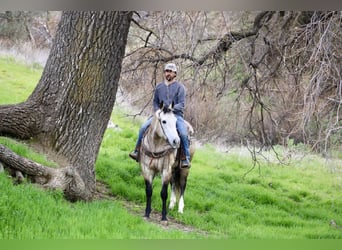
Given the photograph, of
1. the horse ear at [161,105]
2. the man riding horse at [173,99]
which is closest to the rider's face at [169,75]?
the man riding horse at [173,99]

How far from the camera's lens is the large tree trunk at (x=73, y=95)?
4875 millimetres

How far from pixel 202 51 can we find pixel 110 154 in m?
1.93

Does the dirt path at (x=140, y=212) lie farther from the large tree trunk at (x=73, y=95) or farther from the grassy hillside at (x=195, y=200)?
the large tree trunk at (x=73, y=95)

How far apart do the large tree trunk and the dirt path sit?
0.44 metres

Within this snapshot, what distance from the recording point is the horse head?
14.1ft

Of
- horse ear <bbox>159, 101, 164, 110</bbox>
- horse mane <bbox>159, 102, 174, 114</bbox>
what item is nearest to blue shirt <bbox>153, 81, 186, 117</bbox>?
horse ear <bbox>159, 101, 164, 110</bbox>

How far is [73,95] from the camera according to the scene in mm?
4898

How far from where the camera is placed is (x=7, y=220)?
351 cm

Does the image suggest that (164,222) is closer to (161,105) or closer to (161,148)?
(161,148)

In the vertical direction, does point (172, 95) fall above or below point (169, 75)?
below

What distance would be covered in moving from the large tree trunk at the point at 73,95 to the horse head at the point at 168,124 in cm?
93

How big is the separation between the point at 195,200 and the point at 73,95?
1.89 meters

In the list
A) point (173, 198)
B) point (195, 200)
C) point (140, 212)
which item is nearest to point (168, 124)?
point (140, 212)

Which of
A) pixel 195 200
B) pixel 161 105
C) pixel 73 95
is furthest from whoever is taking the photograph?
A: pixel 195 200
